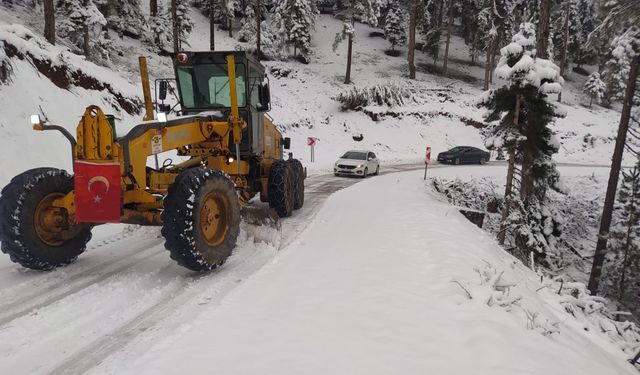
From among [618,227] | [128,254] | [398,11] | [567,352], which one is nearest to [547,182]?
[618,227]

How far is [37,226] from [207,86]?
158 inches

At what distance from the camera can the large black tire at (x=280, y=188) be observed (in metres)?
8.90

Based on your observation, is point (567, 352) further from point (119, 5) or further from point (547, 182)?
point (119, 5)

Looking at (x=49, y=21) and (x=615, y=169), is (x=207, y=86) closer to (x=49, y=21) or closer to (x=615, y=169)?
(x=615, y=169)

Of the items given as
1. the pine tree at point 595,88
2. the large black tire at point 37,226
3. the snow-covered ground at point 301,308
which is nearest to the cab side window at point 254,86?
the snow-covered ground at point 301,308

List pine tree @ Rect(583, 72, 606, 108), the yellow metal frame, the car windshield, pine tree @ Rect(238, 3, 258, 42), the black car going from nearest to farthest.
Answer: the yellow metal frame
the car windshield
the black car
pine tree @ Rect(238, 3, 258, 42)
pine tree @ Rect(583, 72, 606, 108)

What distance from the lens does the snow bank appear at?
309 centimetres

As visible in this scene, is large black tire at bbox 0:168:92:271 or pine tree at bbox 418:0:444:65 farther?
pine tree at bbox 418:0:444:65

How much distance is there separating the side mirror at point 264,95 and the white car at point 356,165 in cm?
1259

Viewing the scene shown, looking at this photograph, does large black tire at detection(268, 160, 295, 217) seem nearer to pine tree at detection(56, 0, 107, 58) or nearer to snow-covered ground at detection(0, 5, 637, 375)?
snow-covered ground at detection(0, 5, 637, 375)

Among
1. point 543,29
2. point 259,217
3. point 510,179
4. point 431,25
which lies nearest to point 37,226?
point 259,217

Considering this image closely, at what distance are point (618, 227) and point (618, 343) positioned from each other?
1504 cm

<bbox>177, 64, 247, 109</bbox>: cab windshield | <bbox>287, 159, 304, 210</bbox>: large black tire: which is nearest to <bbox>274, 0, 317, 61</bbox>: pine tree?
<bbox>287, 159, 304, 210</bbox>: large black tire

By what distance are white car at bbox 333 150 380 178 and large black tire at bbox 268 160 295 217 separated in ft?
36.7
